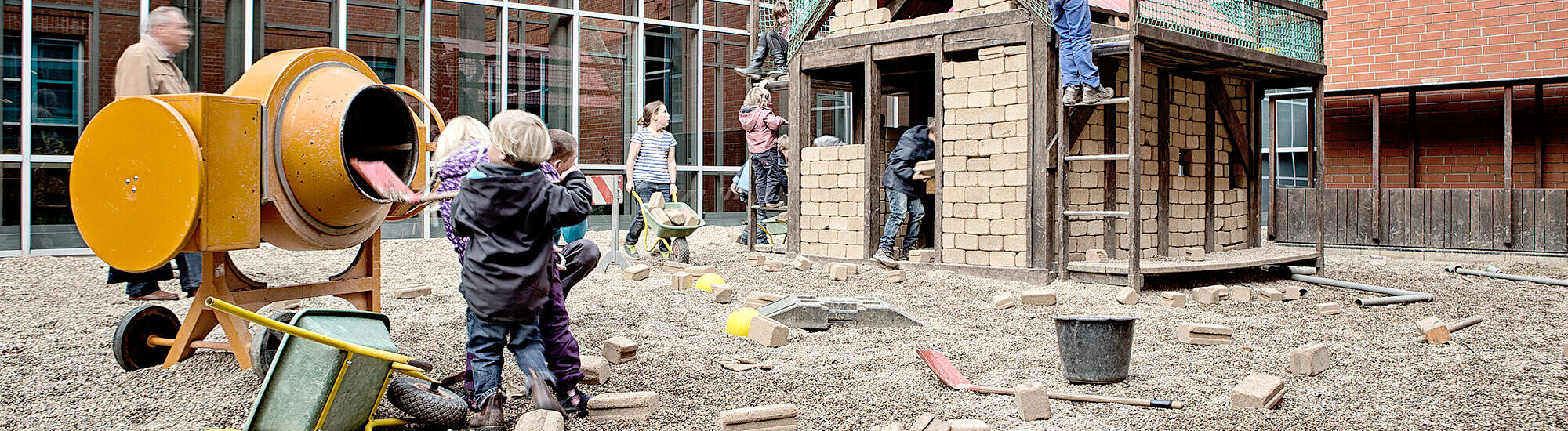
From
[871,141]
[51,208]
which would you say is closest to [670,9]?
[871,141]

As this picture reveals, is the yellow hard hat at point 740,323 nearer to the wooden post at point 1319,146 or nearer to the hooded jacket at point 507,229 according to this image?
the hooded jacket at point 507,229

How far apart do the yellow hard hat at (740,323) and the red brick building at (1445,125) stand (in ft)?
30.4

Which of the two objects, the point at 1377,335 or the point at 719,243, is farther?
the point at 719,243

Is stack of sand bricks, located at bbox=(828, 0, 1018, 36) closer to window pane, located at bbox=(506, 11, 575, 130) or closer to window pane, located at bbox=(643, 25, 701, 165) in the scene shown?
window pane, located at bbox=(506, 11, 575, 130)

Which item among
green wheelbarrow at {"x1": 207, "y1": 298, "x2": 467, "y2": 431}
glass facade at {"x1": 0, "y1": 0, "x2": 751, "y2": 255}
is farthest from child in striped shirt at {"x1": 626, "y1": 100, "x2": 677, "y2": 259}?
green wheelbarrow at {"x1": 207, "y1": 298, "x2": 467, "y2": 431}

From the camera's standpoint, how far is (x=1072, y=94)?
8102 millimetres

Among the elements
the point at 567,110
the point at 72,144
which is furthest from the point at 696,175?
the point at 72,144

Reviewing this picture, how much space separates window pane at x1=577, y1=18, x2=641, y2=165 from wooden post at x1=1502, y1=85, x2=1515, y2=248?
1097 centimetres

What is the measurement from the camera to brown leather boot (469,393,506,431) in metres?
3.71

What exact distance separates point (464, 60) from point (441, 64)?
323 mm

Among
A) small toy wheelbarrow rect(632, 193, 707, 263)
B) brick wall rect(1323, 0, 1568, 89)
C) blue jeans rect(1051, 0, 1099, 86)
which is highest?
brick wall rect(1323, 0, 1568, 89)

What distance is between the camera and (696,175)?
54.0 feet

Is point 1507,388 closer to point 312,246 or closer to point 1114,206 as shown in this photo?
point 1114,206

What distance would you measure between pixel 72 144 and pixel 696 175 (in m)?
8.21
